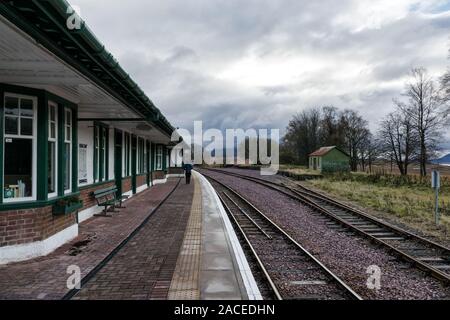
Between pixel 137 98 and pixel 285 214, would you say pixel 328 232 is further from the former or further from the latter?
pixel 137 98

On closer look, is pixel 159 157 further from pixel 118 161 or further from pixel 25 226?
pixel 25 226

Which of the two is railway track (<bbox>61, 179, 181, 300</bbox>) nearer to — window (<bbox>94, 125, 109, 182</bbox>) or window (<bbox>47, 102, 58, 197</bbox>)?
window (<bbox>47, 102, 58, 197</bbox>)

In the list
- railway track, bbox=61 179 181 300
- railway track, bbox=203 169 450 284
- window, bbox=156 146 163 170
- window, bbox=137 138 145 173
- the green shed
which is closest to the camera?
railway track, bbox=61 179 181 300

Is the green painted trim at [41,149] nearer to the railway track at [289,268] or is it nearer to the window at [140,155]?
the railway track at [289,268]

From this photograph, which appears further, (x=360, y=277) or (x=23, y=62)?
(x=360, y=277)

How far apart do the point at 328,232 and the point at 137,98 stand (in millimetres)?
6044

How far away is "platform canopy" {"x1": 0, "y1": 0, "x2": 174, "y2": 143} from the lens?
3.79 m

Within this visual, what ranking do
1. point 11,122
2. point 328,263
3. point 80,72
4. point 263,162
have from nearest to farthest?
point 80,72 → point 11,122 → point 328,263 → point 263,162

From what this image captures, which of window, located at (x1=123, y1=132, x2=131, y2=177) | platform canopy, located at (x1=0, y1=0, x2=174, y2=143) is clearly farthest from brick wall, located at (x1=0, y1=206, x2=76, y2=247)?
window, located at (x1=123, y1=132, x2=131, y2=177)

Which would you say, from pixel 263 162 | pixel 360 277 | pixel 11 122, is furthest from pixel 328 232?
pixel 263 162

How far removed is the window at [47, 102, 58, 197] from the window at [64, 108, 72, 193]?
527mm

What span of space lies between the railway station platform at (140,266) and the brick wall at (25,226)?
370 mm

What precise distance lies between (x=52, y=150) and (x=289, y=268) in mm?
4876

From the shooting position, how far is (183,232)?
8539 millimetres
